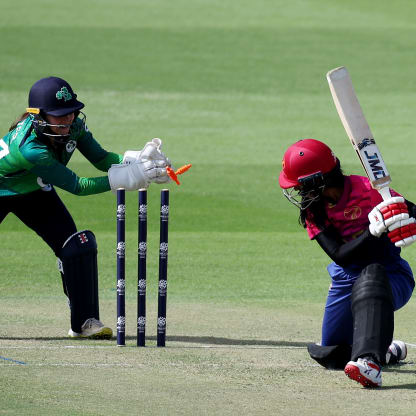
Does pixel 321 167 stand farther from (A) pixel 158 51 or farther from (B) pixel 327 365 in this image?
(A) pixel 158 51

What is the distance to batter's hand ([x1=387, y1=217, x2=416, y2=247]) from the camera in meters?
5.29

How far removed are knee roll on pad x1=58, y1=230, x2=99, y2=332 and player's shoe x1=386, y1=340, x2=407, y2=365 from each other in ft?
6.32

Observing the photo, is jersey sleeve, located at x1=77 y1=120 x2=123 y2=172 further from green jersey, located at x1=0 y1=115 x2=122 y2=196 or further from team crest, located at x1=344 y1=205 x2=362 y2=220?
team crest, located at x1=344 y1=205 x2=362 y2=220

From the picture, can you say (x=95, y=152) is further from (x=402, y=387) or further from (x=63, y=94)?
(x=402, y=387)

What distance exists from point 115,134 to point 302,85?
4.98m

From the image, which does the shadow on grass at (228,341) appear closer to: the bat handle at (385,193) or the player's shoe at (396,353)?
the player's shoe at (396,353)

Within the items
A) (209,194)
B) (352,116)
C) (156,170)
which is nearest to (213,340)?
(156,170)

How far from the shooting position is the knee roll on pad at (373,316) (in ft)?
17.2

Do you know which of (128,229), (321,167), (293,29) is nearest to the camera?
(321,167)

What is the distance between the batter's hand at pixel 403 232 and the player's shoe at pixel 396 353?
2.96 feet

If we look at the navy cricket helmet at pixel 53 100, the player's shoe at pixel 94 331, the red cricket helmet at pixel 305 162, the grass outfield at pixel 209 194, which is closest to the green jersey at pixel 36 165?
the navy cricket helmet at pixel 53 100

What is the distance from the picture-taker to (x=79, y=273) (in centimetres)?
670

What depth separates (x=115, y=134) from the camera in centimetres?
1736

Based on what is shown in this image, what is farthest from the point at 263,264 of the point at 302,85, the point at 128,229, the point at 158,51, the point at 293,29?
the point at 293,29
